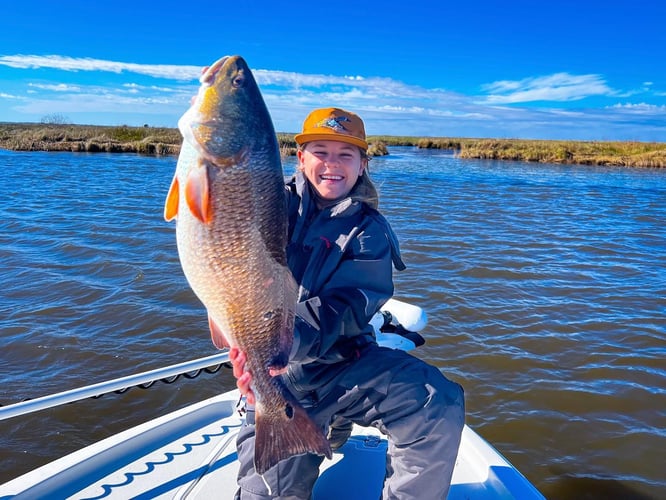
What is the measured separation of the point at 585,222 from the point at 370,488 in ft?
54.7

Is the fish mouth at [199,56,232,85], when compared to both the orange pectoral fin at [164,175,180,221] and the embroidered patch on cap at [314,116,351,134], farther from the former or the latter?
the embroidered patch on cap at [314,116,351,134]

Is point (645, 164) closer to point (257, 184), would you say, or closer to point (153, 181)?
point (153, 181)

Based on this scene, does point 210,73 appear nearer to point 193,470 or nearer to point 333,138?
point 333,138

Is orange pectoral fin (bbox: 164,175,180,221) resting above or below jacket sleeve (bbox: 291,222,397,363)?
above

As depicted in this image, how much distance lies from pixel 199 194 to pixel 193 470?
235 centimetres

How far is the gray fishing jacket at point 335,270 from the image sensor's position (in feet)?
8.44

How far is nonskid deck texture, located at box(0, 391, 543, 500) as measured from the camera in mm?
3168

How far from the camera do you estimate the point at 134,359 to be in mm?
7250

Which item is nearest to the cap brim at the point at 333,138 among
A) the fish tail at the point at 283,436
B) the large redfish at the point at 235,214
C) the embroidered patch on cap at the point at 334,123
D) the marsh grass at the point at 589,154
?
the embroidered patch on cap at the point at 334,123

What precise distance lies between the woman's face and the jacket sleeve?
0.35 meters

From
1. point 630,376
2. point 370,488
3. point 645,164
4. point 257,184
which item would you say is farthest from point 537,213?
point 645,164

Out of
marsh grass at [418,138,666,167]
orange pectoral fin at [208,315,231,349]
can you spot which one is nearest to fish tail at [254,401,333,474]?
orange pectoral fin at [208,315,231,349]

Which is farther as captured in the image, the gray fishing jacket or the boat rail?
the boat rail

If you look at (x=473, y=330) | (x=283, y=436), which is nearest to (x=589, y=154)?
(x=473, y=330)
